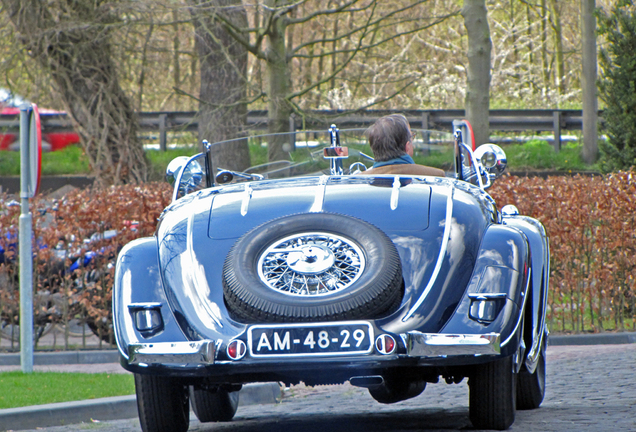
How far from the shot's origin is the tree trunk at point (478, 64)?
48.2 ft

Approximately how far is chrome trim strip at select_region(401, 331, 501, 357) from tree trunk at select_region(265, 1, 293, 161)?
10564 mm

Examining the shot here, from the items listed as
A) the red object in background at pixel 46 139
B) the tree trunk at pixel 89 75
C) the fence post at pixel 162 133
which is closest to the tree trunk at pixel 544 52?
the fence post at pixel 162 133

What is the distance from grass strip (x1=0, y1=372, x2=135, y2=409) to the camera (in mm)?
6242

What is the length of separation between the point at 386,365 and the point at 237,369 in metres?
0.61

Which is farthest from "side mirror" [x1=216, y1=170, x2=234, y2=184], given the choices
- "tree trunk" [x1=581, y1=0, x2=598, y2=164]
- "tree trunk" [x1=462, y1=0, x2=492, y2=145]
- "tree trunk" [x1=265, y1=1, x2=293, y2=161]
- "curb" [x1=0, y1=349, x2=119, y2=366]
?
"tree trunk" [x1=581, y1=0, x2=598, y2=164]

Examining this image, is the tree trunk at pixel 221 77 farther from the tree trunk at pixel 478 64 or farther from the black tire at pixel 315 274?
the black tire at pixel 315 274

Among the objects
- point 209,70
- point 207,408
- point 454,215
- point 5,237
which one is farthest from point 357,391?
point 209,70

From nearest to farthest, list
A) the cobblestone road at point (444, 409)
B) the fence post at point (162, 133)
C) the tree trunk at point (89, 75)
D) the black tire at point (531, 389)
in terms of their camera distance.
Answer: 1. the cobblestone road at point (444, 409)
2. the black tire at point (531, 389)
3. the tree trunk at point (89, 75)
4. the fence post at point (162, 133)

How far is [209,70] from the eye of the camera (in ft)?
51.1

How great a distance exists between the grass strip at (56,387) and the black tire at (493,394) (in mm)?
2995

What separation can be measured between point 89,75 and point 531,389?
1279 cm

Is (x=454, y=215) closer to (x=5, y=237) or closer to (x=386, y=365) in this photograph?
(x=386, y=365)

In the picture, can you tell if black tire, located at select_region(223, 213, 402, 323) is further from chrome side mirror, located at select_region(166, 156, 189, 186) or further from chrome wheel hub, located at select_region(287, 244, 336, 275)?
chrome side mirror, located at select_region(166, 156, 189, 186)

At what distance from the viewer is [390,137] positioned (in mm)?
5262
